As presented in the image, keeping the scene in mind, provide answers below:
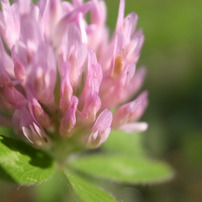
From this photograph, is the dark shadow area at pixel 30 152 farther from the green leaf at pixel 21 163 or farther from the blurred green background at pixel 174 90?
the blurred green background at pixel 174 90

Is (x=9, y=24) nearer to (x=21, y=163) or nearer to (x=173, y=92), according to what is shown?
(x=21, y=163)

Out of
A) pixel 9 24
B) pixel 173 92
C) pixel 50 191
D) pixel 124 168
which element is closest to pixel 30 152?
pixel 9 24

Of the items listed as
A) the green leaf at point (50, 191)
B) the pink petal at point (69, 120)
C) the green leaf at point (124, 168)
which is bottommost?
the green leaf at point (50, 191)

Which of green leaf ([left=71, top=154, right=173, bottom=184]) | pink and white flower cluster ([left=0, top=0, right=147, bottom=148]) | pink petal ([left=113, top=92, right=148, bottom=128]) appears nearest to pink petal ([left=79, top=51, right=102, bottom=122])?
pink and white flower cluster ([left=0, top=0, right=147, bottom=148])

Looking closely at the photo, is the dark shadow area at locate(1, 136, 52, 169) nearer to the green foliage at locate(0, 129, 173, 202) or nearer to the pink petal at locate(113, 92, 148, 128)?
the green foliage at locate(0, 129, 173, 202)

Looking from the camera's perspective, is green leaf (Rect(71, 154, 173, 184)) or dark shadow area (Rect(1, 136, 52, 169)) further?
green leaf (Rect(71, 154, 173, 184))

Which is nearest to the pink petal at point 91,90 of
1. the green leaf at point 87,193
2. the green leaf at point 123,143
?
the green leaf at point 87,193
